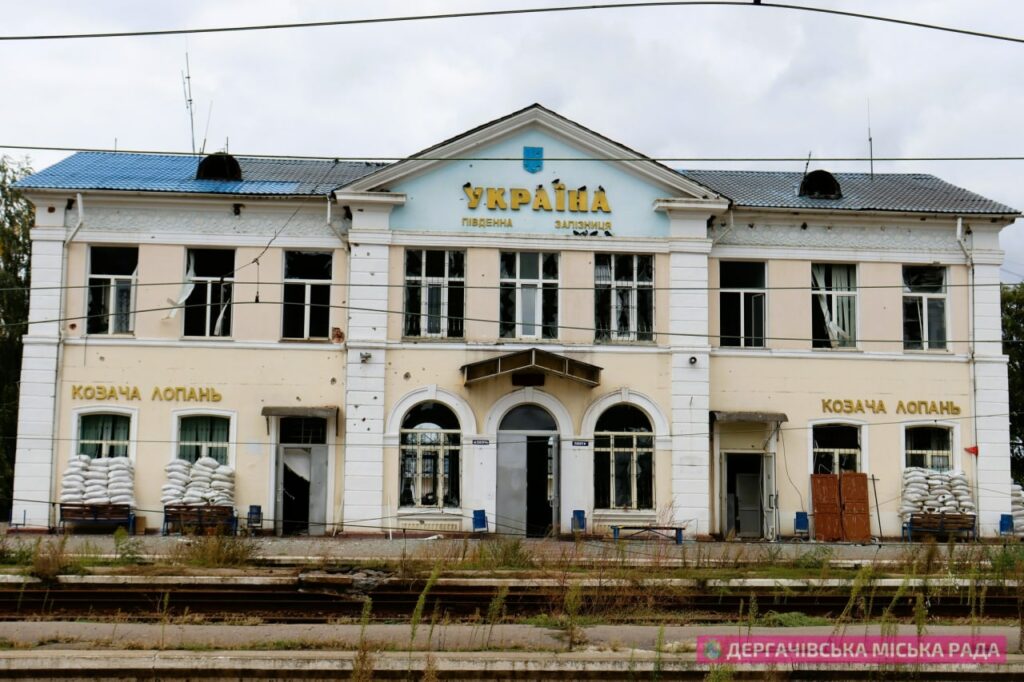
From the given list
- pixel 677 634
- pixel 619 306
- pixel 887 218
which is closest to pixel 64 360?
pixel 619 306

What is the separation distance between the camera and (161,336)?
22.8 meters

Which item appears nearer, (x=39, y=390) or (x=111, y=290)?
(x=39, y=390)

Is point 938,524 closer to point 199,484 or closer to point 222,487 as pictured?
point 222,487

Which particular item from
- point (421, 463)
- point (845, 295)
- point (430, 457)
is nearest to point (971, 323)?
point (845, 295)

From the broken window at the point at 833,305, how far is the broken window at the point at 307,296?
36.3ft

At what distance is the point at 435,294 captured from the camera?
22984 mm

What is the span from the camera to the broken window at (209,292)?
907 inches

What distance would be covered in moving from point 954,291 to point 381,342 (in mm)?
13159

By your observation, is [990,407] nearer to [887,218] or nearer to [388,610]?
[887,218]

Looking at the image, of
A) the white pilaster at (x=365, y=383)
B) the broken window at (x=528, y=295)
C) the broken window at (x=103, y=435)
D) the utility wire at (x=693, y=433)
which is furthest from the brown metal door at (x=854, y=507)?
the broken window at (x=103, y=435)

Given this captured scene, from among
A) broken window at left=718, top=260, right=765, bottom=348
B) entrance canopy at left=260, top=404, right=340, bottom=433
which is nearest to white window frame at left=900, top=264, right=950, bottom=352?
broken window at left=718, top=260, right=765, bottom=348

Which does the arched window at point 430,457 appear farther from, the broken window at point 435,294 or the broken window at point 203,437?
the broken window at point 203,437

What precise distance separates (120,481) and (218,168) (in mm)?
7404

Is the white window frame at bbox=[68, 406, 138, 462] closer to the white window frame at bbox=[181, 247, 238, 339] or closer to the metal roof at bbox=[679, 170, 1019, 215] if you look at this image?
the white window frame at bbox=[181, 247, 238, 339]
